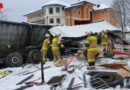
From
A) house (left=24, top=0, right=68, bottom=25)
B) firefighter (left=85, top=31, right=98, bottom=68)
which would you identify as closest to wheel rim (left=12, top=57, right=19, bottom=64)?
firefighter (left=85, top=31, right=98, bottom=68)

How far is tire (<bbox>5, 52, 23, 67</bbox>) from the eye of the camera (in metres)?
8.09

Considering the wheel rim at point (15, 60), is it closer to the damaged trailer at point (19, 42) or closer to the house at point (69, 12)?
the damaged trailer at point (19, 42)

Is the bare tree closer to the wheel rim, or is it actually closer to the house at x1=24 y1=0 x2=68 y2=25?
the house at x1=24 y1=0 x2=68 y2=25

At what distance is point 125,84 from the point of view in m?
4.48

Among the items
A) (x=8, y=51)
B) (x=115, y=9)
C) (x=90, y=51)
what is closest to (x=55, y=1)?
(x=115, y=9)

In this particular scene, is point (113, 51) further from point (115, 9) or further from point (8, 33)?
point (115, 9)

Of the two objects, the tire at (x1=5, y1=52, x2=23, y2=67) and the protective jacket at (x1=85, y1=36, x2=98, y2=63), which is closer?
the protective jacket at (x1=85, y1=36, x2=98, y2=63)

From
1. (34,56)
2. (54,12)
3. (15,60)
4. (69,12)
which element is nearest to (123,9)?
(69,12)

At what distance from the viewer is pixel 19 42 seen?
29.0ft

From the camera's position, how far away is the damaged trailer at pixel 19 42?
320 inches

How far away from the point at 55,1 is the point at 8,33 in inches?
1032

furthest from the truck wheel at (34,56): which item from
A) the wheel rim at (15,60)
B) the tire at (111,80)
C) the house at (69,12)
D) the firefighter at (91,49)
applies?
the house at (69,12)

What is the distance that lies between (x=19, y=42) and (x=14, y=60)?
1.14 metres

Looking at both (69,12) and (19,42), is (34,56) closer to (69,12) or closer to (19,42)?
(19,42)
